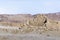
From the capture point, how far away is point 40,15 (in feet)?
151

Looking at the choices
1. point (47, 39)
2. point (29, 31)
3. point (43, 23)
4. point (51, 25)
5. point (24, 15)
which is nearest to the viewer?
point (47, 39)

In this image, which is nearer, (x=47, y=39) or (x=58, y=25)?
(x=47, y=39)

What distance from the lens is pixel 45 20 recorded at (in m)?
44.8

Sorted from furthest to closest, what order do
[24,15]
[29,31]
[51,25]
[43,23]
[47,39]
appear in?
[24,15] < [43,23] < [51,25] < [29,31] < [47,39]

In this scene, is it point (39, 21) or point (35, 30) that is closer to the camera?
point (35, 30)

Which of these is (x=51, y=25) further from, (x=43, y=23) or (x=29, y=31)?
(x=29, y=31)

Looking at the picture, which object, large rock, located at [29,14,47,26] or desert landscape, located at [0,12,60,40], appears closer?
desert landscape, located at [0,12,60,40]

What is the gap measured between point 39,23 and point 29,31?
10.7 metres

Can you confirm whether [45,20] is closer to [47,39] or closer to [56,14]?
[47,39]

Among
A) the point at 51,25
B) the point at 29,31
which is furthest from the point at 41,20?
the point at 29,31

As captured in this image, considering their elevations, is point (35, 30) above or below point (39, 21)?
below

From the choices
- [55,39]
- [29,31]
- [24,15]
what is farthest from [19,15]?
[55,39]

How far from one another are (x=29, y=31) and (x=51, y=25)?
7662 mm

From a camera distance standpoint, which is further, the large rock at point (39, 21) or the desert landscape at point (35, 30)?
the large rock at point (39, 21)
